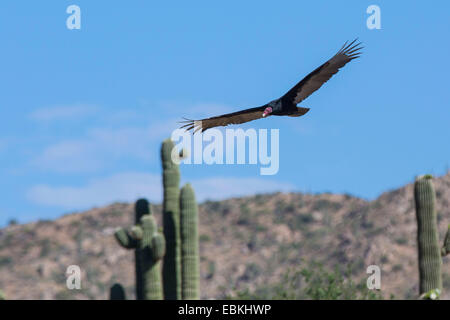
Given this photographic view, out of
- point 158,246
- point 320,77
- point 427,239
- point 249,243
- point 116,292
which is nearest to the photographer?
point 320,77

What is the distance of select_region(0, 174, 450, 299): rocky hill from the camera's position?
5356 cm

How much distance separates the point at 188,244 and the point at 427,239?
6.31m

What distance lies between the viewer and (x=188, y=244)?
23.0m

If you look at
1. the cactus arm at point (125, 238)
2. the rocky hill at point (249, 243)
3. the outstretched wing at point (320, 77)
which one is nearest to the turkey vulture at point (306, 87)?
the outstretched wing at point (320, 77)

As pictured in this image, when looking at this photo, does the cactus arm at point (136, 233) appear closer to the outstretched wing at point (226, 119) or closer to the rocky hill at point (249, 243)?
the outstretched wing at point (226, 119)

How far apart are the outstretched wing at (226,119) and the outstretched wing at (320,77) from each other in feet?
2.38

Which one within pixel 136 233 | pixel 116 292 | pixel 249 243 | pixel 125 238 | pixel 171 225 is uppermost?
pixel 249 243

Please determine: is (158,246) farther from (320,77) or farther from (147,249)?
(320,77)

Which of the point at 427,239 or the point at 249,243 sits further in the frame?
the point at 249,243

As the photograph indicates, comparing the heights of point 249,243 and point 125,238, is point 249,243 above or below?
above

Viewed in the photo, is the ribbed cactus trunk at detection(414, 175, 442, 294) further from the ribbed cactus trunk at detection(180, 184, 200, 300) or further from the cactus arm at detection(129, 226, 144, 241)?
the cactus arm at detection(129, 226, 144, 241)

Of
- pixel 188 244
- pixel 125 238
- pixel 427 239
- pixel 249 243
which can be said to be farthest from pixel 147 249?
pixel 249 243

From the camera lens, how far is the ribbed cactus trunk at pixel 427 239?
779 inches
